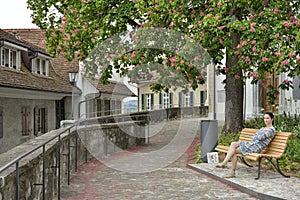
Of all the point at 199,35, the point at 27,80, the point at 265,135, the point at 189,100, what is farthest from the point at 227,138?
the point at 189,100

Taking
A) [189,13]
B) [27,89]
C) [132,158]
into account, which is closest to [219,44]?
[189,13]

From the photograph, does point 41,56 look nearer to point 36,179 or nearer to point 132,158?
point 132,158

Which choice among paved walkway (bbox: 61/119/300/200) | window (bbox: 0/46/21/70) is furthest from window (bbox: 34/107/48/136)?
paved walkway (bbox: 61/119/300/200)

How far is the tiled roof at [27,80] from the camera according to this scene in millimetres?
22641

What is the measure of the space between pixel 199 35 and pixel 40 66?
1687 centimetres

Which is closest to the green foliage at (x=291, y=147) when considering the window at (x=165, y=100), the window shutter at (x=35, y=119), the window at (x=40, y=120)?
the window shutter at (x=35, y=119)

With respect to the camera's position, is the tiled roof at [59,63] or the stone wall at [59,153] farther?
the tiled roof at [59,63]

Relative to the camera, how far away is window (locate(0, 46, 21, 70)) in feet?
80.2

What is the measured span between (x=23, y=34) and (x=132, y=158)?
936 inches

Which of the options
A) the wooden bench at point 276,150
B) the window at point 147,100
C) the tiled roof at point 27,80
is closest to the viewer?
the wooden bench at point 276,150

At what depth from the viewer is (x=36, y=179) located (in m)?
7.41

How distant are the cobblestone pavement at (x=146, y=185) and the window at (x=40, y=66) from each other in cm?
1496

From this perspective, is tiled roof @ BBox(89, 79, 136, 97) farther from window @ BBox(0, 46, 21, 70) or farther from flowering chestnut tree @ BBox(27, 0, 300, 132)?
flowering chestnut tree @ BBox(27, 0, 300, 132)

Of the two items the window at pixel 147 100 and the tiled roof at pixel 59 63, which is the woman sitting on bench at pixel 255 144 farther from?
the window at pixel 147 100
